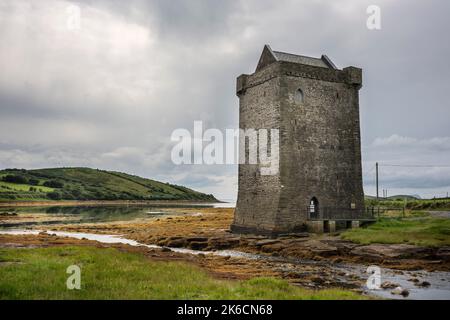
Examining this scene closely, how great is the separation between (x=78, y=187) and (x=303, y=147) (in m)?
120

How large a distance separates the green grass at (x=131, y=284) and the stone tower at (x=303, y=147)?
14.7 metres

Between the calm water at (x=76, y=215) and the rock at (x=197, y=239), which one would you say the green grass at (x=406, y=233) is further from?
the calm water at (x=76, y=215)

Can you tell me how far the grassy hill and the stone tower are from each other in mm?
85641

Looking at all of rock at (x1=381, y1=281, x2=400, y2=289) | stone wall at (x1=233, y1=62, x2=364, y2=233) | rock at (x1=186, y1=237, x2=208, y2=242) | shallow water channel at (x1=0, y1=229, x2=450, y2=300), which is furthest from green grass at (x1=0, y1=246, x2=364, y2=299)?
stone wall at (x1=233, y1=62, x2=364, y2=233)

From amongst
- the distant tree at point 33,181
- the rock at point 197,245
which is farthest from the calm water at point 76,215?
the distant tree at point 33,181

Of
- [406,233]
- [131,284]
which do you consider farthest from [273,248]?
[131,284]

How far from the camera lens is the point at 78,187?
449ft

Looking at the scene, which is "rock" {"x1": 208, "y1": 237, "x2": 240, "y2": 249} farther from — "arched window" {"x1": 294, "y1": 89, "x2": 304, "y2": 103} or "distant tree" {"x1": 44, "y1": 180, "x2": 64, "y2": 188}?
"distant tree" {"x1": 44, "y1": 180, "x2": 64, "y2": 188}

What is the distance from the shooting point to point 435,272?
62.5ft

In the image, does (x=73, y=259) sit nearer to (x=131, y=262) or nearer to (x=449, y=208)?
(x=131, y=262)

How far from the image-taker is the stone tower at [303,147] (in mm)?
30438

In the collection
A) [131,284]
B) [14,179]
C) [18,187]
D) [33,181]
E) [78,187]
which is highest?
[14,179]

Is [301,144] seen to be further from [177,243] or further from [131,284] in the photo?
[131,284]
